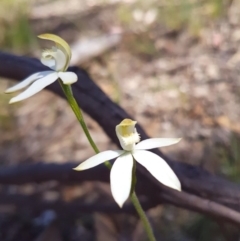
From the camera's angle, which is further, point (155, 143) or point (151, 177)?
point (151, 177)

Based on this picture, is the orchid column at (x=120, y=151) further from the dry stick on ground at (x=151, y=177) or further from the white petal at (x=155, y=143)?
the dry stick on ground at (x=151, y=177)

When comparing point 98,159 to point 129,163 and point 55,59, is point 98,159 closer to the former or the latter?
point 129,163

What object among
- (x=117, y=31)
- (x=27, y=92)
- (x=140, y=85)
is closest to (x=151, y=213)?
(x=140, y=85)

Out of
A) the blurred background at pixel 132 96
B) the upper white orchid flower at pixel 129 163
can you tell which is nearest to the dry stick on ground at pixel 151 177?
the blurred background at pixel 132 96

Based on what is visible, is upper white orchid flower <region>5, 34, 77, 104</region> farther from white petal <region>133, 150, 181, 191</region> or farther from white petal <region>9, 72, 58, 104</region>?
white petal <region>133, 150, 181, 191</region>

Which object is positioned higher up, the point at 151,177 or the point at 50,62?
the point at 50,62

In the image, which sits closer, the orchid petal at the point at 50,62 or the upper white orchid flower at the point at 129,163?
the upper white orchid flower at the point at 129,163

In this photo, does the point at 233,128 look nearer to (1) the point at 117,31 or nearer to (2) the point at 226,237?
(2) the point at 226,237

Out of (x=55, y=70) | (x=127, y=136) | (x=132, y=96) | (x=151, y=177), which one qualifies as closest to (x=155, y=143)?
(x=127, y=136)
